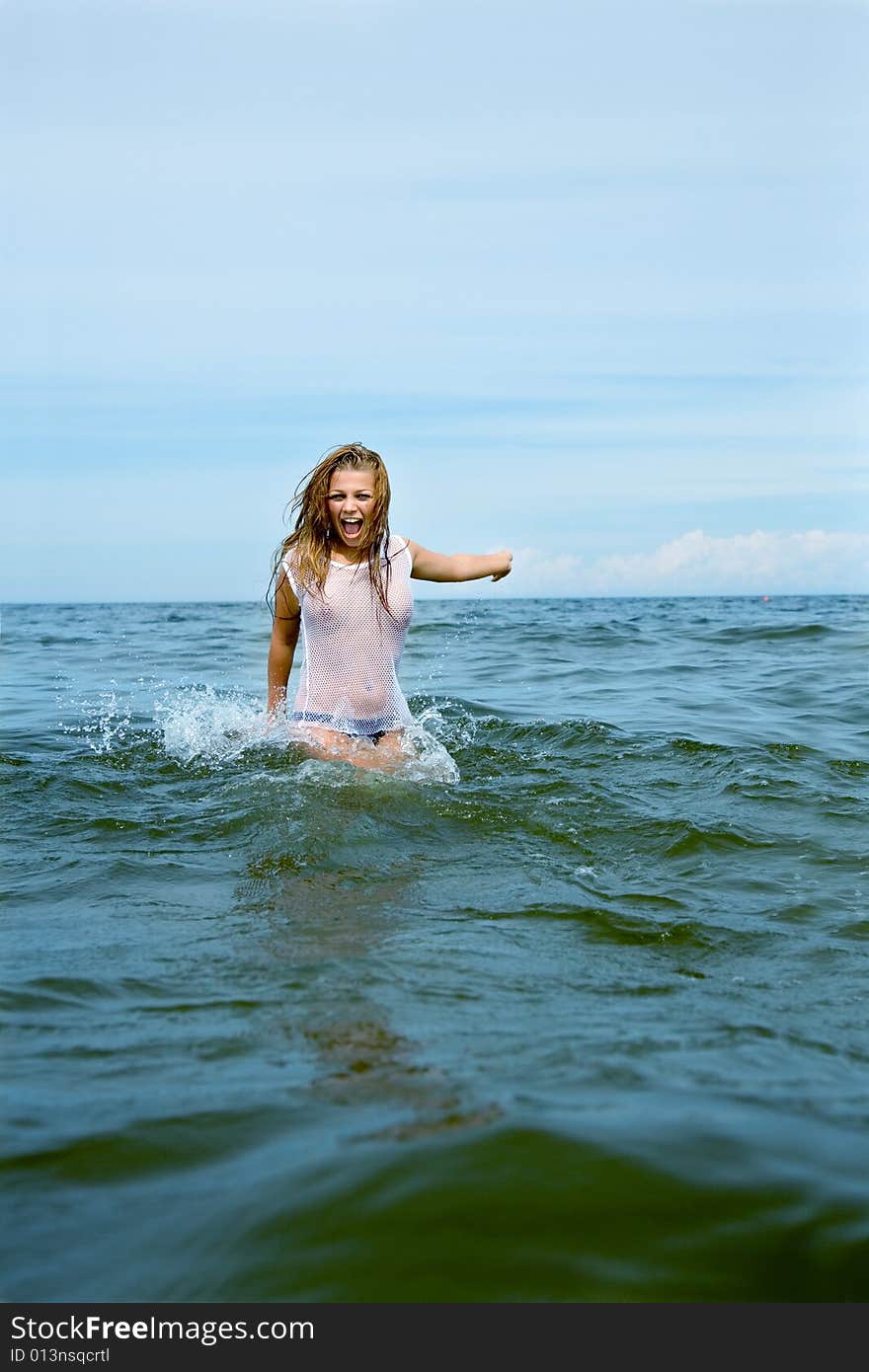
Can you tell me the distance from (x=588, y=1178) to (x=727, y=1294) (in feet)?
1.40

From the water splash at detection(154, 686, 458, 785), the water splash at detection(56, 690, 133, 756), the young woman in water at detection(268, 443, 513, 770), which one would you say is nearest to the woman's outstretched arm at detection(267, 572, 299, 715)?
the young woman in water at detection(268, 443, 513, 770)

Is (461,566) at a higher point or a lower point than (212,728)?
higher

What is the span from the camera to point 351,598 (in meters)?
7.25

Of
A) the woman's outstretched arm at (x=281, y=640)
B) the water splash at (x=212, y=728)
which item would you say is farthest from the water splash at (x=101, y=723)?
the woman's outstretched arm at (x=281, y=640)

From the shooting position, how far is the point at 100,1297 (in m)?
2.33

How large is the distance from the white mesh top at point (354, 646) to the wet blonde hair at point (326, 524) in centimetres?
4

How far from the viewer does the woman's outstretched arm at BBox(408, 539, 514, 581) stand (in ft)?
24.7

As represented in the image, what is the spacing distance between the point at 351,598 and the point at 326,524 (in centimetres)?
49

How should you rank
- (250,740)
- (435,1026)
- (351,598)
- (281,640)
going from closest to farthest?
(435,1026), (351,598), (281,640), (250,740)

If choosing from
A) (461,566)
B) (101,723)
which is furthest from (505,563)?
(101,723)

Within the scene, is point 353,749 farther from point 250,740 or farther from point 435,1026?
point 435,1026

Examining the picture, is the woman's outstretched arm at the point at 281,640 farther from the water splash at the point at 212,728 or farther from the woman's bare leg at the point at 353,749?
the woman's bare leg at the point at 353,749

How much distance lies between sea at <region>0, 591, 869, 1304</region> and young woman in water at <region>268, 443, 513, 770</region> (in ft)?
1.36

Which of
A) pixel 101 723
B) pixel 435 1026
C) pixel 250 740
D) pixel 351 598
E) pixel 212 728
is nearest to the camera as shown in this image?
pixel 435 1026
